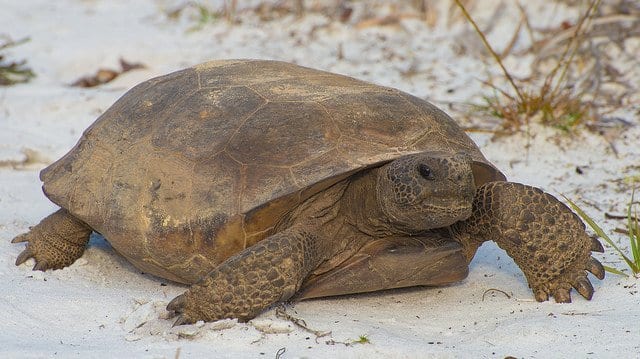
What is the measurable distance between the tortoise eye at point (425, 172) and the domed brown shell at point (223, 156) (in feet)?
0.69

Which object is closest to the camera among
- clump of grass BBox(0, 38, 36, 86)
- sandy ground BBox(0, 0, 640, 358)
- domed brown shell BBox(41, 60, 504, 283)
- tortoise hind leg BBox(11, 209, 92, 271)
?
sandy ground BBox(0, 0, 640, 358)

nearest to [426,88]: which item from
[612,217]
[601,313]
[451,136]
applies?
[612,217]

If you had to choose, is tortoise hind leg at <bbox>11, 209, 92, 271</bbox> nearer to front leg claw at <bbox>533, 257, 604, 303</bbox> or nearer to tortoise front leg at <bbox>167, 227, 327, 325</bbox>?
tortoise front leg at <bbox>167, 227, 327, 325</bbox>

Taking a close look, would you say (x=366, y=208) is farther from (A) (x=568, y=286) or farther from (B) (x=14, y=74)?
(B) (x=14, y=74)

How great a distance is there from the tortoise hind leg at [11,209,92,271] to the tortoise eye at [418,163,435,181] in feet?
5.26

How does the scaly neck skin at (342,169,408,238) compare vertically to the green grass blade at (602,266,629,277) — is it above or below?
above

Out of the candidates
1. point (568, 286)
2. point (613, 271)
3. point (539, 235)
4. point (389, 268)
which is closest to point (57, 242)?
point (389, 268)

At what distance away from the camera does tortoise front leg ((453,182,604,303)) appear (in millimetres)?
3135

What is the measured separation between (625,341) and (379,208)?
3.12ft

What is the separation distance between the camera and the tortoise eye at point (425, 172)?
9.38 feet

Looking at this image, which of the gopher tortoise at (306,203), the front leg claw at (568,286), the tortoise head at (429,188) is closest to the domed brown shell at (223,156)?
the gopher tortoise at (306,203)

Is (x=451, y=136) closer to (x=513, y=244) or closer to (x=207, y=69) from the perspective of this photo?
(x=513, y=244)

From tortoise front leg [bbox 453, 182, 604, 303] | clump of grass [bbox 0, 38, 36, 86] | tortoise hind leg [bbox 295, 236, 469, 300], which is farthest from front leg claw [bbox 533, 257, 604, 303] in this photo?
clump of grass [bbox 0, 38, 36, 86]

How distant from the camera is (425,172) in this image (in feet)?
9.43
